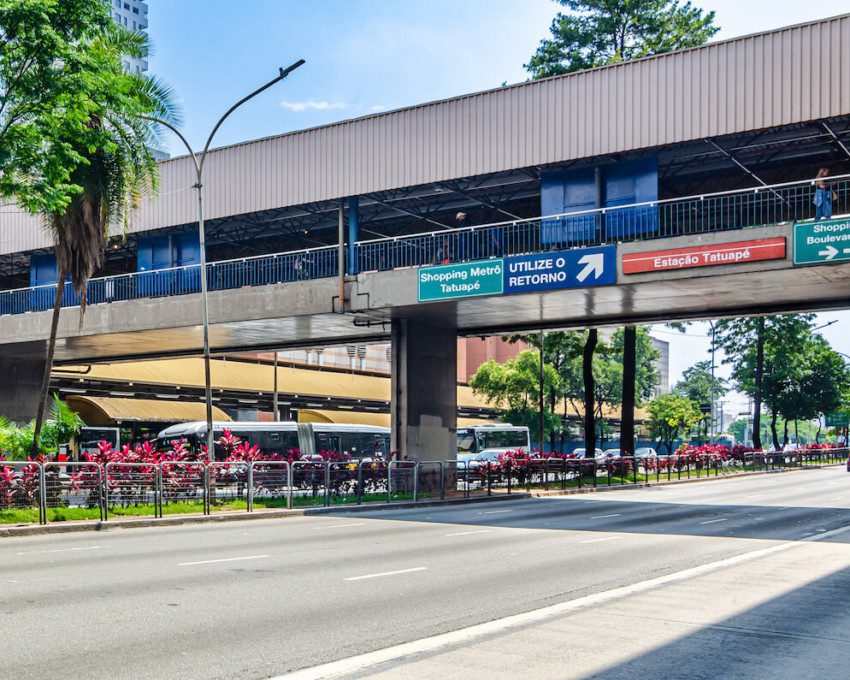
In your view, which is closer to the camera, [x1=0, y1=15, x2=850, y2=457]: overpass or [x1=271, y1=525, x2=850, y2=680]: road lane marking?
[x1=271, y1=525, x2=850, y2=680]: road lane marking

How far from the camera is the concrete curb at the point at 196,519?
766 inches

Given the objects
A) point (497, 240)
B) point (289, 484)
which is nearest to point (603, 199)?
point (497, 240)

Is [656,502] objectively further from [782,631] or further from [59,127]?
[782,631]

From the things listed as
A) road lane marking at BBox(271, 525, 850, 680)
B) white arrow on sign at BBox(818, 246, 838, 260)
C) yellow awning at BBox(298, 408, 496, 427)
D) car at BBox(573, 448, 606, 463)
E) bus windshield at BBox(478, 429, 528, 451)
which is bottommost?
car at BBox(573, 448, 606, 463)

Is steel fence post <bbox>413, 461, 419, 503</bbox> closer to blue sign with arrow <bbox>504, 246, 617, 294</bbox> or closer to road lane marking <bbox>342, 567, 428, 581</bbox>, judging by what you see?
blue sign with arrow <bbox>504, 246, 617, 294</bbox>

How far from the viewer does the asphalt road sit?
803cm

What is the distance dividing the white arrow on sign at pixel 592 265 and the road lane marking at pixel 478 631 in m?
12.4

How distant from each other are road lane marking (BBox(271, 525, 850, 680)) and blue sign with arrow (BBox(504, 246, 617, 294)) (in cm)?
1236

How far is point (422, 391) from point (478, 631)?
24.7 metres

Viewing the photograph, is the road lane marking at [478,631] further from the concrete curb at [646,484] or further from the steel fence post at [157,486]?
the concrete curb at [646,484]

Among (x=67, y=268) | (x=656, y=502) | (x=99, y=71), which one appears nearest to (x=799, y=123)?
(x=656, y=502)

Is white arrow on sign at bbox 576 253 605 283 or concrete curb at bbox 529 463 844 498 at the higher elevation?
white arrow on sign at bbox 576 253 605 283

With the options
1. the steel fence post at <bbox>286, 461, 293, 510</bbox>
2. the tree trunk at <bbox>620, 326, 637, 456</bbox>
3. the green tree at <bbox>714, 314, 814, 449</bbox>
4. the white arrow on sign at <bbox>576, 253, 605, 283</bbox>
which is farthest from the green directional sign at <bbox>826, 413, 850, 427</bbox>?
the steel fence post at <bbox>286, 461, 293, 510</bbox>

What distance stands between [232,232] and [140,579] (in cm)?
2976
